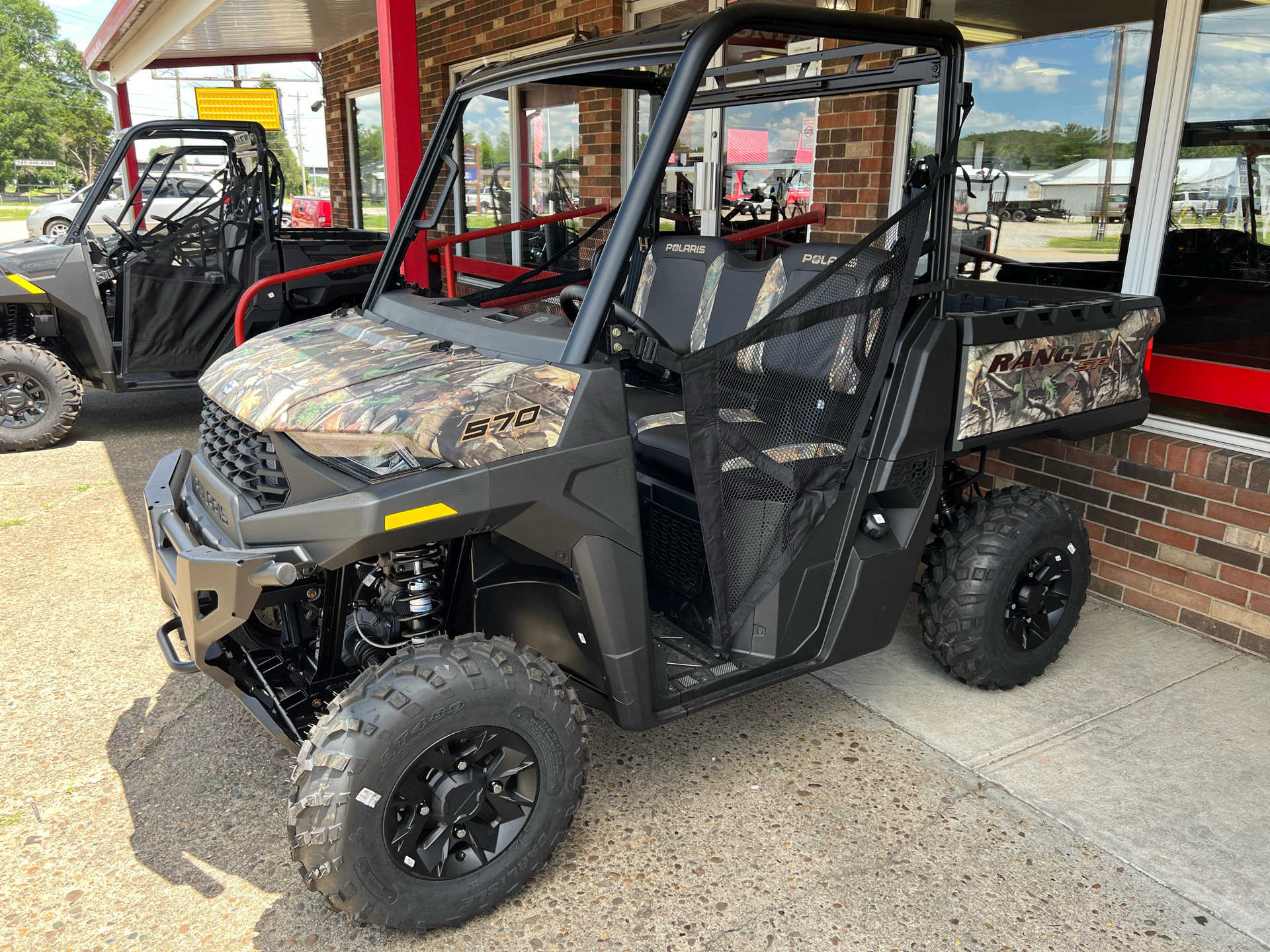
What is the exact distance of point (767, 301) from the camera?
11.1 ft

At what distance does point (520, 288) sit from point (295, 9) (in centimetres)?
869

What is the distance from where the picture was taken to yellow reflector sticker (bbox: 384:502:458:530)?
202 centimetres

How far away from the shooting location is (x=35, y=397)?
6309 mm

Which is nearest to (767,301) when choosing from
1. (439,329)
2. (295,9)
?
(439,329)

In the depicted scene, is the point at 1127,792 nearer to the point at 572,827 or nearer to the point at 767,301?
the point at 572,827

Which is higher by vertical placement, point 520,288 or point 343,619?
point 520,288

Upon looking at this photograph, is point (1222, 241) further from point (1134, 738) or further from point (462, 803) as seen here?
point (462, 803)

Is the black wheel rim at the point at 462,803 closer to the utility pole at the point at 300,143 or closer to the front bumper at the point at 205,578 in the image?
the front bumper at the point at 205,578

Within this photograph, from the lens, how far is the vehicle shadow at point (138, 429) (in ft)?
19.0

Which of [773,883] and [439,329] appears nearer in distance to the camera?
[773,883]

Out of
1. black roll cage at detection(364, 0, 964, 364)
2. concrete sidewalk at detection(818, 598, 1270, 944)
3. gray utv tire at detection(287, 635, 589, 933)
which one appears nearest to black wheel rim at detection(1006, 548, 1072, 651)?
concrete sidewalk at detection(818, 598, 1270, 944)

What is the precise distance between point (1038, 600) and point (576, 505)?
6.35 ft

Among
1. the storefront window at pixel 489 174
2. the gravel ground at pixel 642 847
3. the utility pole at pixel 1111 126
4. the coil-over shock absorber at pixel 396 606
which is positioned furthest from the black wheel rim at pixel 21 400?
the utility pole at pixel 1111 126

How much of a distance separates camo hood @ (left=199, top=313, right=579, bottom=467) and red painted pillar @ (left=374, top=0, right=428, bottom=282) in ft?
7.08
